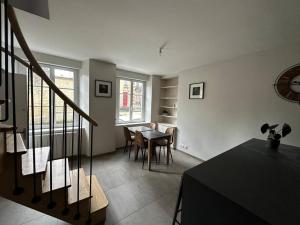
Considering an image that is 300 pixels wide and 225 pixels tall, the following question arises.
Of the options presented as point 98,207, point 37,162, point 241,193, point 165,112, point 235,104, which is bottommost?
point 98,207

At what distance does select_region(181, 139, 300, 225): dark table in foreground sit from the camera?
0.65m

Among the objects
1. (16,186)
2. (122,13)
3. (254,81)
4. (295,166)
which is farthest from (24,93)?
(254,81)

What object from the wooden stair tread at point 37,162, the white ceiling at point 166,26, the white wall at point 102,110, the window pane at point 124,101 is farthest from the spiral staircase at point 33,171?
the window pane at point 124,101

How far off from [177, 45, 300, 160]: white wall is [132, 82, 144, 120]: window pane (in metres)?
1.52

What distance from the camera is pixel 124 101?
181 inches

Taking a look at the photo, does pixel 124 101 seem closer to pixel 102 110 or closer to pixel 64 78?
pixel 102 110

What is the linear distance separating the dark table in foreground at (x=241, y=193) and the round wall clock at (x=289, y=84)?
1.54 metres

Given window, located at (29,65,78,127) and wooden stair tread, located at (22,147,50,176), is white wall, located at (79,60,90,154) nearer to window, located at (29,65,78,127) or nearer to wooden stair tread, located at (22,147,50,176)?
window, located at (29,65,78,127)

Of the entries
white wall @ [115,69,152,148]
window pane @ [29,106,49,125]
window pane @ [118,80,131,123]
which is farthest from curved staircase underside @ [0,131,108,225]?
window pane @ [118,80,131,123]

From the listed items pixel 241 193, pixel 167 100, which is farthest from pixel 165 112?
pixel 241 193

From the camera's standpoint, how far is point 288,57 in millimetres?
2238

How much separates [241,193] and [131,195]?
1.86m

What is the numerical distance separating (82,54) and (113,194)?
2.78m

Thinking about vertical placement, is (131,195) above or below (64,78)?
below
